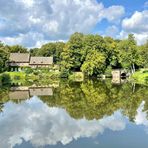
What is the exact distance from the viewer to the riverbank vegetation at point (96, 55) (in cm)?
9088

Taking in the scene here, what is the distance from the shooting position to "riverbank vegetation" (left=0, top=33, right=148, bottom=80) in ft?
298

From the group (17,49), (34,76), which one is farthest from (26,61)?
(34,76)

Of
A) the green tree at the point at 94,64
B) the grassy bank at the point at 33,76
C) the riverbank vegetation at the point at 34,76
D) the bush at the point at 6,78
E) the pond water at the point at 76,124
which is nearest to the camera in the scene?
the pond water at the point at 76,124

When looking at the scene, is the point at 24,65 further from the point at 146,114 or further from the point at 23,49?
the point at 146,114

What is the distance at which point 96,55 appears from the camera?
92188 mm

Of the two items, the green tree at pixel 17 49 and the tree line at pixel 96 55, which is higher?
the green tree at pixel 17 49

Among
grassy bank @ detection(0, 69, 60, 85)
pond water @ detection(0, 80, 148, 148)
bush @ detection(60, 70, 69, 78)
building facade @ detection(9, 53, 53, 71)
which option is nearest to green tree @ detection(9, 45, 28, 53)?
building facade @ detection(9, 53, 53, 71)

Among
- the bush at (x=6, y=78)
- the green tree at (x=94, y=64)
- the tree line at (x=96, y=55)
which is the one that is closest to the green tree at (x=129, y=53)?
the tree line at (x=96, y=55)

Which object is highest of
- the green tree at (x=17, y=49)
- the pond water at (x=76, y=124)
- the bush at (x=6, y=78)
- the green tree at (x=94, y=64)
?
the green tree at (x=17, y=49)

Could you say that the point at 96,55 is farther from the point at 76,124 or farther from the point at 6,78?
the point at 76,124

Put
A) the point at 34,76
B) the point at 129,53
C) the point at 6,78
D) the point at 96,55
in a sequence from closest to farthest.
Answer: the point at 6,78 → the point at 34,76 → the point at 129,53 → the point at 96,55

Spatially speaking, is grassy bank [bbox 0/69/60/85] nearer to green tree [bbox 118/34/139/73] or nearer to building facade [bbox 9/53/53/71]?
building facade [bbox 9/53/53/71]

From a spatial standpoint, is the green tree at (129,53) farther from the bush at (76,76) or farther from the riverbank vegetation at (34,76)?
the riverbank vegetation at (34,76)

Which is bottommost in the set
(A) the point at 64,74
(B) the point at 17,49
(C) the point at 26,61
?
(A) the point at 64,74
